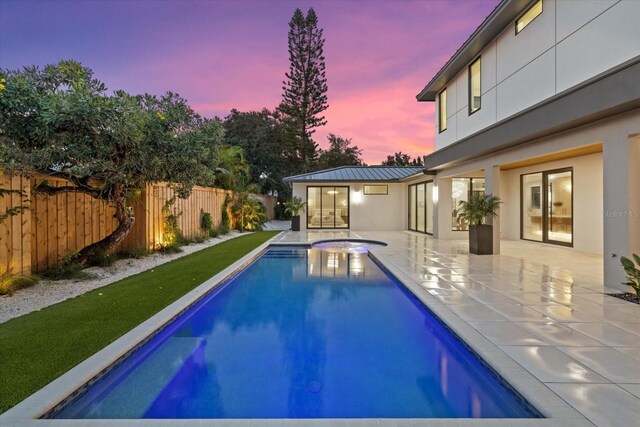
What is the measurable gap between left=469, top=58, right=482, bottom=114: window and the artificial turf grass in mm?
8656

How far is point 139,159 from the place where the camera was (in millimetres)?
6676

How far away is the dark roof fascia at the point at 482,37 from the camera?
307 inches

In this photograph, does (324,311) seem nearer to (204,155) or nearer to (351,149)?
(204,155)

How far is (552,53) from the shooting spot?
7.04m

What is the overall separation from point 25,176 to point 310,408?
5861mm

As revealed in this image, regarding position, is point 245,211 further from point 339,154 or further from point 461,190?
point 339,154

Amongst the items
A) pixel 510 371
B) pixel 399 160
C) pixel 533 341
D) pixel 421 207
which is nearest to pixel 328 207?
pixel 421 207

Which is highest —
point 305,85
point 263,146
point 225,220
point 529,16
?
point 305,85

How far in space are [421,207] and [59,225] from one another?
1400 centimetres

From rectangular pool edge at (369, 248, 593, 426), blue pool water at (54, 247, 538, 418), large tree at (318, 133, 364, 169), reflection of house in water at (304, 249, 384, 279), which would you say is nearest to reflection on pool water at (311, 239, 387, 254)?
reflection of house in water at (304, 249, 384, 279)

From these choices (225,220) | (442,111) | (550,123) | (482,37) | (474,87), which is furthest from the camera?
(225,220)

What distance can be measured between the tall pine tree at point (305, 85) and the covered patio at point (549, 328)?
24.3m

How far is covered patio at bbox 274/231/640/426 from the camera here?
2.50 m

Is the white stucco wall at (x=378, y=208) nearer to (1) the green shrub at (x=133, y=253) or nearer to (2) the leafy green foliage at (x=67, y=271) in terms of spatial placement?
(1) the green shrub at (x=133, y=253)
